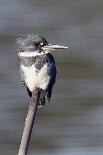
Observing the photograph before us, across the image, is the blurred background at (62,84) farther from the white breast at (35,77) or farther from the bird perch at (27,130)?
the bird perch at (27,130)

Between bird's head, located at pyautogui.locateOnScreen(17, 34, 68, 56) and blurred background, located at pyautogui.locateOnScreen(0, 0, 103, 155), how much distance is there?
4.01 meters

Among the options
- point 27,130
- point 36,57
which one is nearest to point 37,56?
point 36,57

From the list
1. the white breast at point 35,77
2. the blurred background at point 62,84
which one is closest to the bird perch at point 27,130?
the white breast at point 35,77

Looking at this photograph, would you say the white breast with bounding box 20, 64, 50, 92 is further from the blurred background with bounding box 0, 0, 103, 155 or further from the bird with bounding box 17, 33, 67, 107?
the blurred background with bounding box 0, 0, 103, 155

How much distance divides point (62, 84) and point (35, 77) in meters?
5.36

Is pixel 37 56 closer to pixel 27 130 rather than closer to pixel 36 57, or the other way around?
pixel 36 57

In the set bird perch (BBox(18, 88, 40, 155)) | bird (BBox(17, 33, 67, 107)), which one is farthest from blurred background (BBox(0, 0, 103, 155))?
bird perch (BBox(18, 88, 40, 155))

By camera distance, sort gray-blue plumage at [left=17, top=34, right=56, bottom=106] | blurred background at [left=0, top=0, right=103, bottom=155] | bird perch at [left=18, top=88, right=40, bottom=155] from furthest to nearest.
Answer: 1. blurred background at [left=0, top=0, right=103, bottom=155]
2. gray-blue plumage at [left=17, top=34, right=56, bottom=106]
3. bird perch at [left=18, top=88, right=40, bottom=155]

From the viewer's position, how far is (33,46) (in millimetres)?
1942

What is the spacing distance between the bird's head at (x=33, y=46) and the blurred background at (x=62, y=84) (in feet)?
13.1

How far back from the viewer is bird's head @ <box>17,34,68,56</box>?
6.28 ft

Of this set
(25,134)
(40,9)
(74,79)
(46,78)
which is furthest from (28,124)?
(40,9)

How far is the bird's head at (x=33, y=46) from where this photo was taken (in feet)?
6.28

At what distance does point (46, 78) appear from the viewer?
1974 mm
